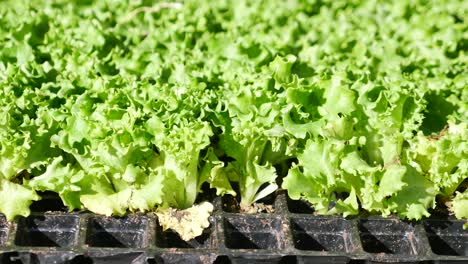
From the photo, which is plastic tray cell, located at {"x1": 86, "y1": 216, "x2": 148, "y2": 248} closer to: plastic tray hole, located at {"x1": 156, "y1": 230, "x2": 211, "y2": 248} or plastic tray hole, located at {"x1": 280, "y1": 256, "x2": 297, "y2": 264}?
plastic tray hole, located at {"x1": 156, "y1": 230, "x2": 211, "y2": 248}

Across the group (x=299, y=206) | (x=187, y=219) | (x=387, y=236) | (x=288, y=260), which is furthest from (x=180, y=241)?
(x=387, y=236)

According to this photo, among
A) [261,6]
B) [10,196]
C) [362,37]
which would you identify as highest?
[261,6]

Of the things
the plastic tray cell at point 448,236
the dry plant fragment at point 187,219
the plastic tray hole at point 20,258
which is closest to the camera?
the plastic tray hole at point 20,258

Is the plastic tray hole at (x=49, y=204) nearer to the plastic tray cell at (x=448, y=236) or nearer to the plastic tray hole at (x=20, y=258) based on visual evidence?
the plastic tray hole at (x=20, y=258)

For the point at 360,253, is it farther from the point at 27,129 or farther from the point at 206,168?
the point at 27,129

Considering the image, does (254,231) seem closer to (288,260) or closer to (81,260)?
(288,260)

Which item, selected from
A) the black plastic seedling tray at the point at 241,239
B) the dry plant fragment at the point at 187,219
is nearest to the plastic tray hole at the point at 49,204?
the black plastic seedling tray at the point at 241,239

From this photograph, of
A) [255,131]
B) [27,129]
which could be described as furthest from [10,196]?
[255,131]
